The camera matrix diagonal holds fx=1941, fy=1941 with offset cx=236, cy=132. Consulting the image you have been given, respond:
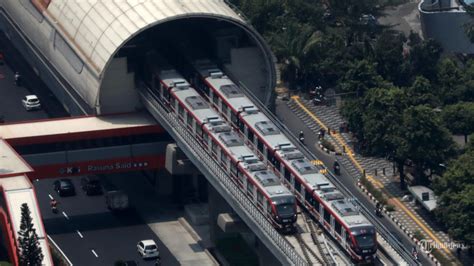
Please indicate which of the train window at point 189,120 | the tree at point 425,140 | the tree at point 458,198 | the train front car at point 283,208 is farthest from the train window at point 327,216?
the tree at point 425,140

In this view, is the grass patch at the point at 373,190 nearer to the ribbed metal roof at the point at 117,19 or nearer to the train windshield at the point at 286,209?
the ribbed metal roof at the point at 117,19

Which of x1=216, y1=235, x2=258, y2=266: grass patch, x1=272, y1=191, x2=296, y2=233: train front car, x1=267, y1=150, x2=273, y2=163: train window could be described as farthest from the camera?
x1=267, y1=150, x2=273, y2=163: train window

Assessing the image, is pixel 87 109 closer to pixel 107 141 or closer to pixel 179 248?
pixel 107 141

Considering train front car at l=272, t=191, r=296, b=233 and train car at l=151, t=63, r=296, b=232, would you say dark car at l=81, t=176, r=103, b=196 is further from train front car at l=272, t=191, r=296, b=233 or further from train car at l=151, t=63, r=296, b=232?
train front car at l=272, t=191, r=296, b=233

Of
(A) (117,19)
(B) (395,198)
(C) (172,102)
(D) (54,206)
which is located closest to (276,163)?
(C) (172,102)

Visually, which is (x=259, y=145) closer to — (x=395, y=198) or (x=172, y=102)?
(x=172, y=102)

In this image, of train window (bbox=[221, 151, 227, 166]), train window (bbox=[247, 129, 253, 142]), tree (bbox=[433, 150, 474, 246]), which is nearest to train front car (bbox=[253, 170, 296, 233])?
train window (bbox=[221, 151, 227, 166])
